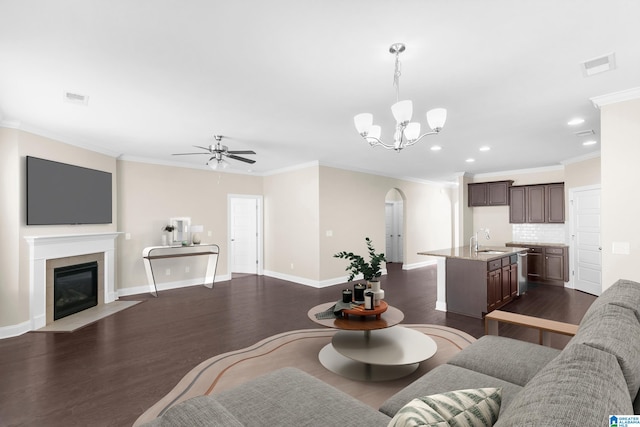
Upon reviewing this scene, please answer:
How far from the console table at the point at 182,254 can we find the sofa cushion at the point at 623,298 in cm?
590

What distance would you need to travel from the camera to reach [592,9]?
180 centimetres

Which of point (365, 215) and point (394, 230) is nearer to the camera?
point (365, 215)

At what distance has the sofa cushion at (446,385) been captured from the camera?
162cm

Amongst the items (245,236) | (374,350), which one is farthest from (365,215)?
(374,350)

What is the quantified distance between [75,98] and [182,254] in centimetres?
364

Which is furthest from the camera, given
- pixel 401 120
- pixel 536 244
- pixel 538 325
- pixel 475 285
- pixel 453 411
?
pixel 536 244

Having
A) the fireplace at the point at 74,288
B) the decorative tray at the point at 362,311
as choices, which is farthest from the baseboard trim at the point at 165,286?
the decorative tray at the point at 362,311

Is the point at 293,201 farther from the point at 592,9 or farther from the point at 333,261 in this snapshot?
the point at 592,9

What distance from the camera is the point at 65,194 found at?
455 centimetres

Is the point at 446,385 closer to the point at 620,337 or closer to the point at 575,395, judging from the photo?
the point at 620,337


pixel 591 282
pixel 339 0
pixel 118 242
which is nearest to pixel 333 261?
pixel 118 242

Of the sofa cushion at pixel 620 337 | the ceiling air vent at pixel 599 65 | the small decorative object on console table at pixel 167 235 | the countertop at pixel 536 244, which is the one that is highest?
the ceiling air vent at pixel 599 65

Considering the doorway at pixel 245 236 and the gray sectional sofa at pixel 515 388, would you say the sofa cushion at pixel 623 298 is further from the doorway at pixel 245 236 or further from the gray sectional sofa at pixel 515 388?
the doorway at pixel 245 236

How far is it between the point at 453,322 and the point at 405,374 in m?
1.76
